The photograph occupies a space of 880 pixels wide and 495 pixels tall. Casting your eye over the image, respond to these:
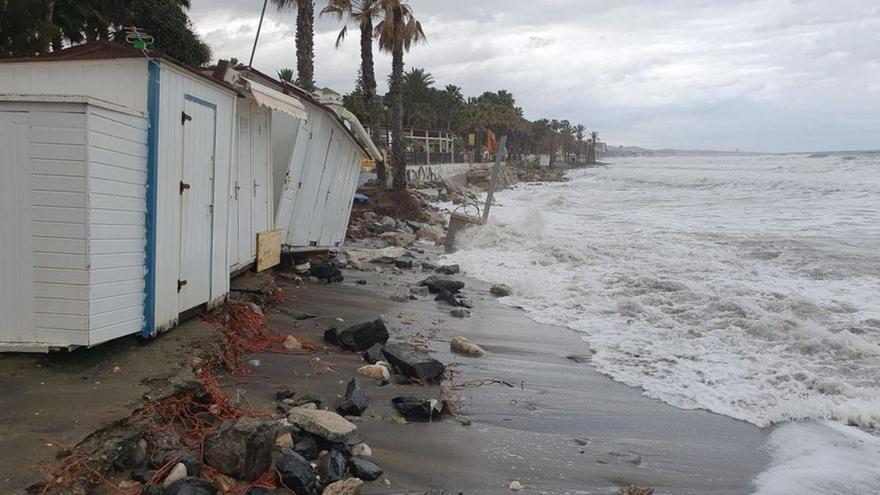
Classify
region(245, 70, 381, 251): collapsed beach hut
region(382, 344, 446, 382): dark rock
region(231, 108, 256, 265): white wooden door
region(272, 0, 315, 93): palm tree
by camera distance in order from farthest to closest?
1. region(272, 0, 315, 93): palm tree
2. region(245, 70, 381, 251): collapsed beach hut
3. region(231, 108, 256, 265): white wooden door
4. region(382, 344, 446, 382): dark rock

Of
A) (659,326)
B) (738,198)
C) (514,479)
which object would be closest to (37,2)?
(659,326)

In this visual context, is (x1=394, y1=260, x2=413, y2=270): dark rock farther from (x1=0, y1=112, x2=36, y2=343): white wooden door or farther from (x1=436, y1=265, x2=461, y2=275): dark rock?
(x1=0, y1=112, x2=36, y2=343): white wooden door

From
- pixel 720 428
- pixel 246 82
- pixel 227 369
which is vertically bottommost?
pixel 720 428

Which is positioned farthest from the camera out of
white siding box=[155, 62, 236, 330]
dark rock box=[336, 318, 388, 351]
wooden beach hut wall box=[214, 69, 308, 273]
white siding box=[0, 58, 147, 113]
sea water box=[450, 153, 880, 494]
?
wooden beach hut wall box=[214, 69, 308, 273]

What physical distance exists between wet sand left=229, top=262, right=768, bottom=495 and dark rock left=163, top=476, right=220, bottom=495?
904 mm

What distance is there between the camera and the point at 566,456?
4422 mm

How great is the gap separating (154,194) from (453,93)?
70.0m

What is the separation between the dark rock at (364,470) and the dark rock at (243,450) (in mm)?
515

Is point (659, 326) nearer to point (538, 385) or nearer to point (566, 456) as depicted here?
point (538, 385)

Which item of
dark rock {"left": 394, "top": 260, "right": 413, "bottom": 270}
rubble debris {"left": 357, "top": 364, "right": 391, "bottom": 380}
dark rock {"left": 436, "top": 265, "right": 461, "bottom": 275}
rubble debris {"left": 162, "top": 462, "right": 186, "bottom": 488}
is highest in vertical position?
dark rock {"left": 394, "top": 260, "right": 413, "bottom": 270}

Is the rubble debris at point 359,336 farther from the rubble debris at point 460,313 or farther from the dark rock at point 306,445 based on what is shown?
the dark rock at point 306,445

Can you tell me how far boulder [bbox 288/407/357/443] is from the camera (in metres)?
3.99

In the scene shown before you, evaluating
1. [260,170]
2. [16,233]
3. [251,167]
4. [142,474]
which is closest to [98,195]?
[16,233]

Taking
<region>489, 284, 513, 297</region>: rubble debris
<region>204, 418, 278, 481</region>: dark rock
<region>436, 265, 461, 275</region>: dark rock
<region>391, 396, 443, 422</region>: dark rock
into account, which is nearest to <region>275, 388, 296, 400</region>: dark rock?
<region>391, 396, 443, 422</region>: dark rock
